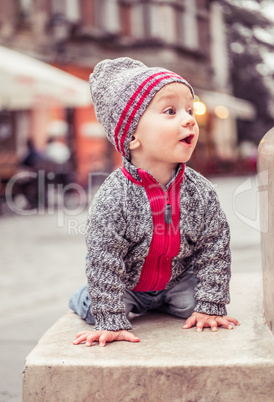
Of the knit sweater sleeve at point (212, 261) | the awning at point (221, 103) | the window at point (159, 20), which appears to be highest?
the window at point (159, 20)

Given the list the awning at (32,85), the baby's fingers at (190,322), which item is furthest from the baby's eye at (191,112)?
the awning at (32,85)

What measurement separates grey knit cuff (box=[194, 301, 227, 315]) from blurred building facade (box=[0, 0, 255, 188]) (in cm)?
929

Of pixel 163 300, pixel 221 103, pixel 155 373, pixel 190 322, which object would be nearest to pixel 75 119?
pixel 221 103

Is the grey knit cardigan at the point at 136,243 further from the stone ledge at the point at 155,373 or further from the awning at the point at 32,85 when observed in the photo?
the awning at the point at 32,85

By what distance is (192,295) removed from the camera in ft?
6.08

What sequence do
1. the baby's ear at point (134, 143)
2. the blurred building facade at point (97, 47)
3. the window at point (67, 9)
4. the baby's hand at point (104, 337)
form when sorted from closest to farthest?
the baby's hand at point (104, 337) → the baby's ear at point (134, 143) → the blurred building facade at point (97, 47) → the window at point (67, 9)

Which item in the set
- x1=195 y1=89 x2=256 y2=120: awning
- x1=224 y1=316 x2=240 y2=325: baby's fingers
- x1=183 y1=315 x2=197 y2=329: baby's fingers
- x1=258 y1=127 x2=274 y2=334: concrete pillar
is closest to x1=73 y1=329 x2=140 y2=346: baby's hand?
x1=183 y1=315 x2=197 y2=329: baby's fingers

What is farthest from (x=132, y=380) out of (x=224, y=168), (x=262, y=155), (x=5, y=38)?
(x=224, y=168)

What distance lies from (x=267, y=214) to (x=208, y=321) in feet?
1.20

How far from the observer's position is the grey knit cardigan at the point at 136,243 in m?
1.67

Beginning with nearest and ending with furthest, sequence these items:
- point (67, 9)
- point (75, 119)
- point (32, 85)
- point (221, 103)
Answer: point (32, 85)
point (67, 9)
point (75, 119)
point (221, 103)

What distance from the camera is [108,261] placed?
1.67 meters

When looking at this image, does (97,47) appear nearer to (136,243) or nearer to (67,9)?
(67,9)

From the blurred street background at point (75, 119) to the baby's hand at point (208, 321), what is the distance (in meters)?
0.66
